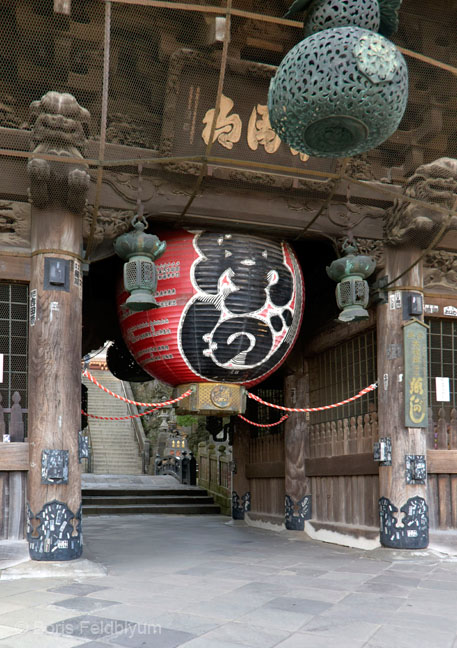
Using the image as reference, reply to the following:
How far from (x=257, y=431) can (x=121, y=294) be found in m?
5.06

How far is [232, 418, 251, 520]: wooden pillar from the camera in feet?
41.1

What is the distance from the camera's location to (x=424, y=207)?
798 centimetres

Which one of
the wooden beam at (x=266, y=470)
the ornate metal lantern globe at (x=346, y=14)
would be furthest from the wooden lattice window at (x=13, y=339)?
the wooden beam at (x=266, y=470)

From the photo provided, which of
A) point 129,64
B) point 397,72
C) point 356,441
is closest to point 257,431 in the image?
point 356,441

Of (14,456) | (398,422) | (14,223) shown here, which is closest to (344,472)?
(398,422)

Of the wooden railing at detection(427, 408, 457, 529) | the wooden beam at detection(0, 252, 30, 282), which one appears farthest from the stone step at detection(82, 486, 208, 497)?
the wooden beam at detection(0, 252, 30, 282)

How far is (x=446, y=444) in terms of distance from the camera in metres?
8.34

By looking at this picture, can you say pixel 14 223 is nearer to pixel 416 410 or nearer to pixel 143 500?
pixel 416 410

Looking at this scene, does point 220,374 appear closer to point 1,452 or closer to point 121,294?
point 121,294

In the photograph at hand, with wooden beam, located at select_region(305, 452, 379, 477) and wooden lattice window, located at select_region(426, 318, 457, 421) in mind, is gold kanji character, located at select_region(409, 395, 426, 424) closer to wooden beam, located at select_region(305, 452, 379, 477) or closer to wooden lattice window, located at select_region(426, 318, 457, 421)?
wooden lattice window, located at select_region(426, 318, 457, 421)

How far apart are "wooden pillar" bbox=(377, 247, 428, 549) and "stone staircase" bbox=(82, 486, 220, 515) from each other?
8.05m

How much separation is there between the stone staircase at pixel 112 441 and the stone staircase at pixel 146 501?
4756 millimetres

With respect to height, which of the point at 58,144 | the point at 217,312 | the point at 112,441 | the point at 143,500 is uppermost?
the point at 58,144

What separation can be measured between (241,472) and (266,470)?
105 centimetres
